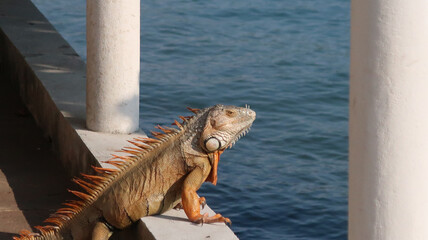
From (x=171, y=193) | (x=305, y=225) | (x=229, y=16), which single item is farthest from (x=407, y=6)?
(x=229, y=16)

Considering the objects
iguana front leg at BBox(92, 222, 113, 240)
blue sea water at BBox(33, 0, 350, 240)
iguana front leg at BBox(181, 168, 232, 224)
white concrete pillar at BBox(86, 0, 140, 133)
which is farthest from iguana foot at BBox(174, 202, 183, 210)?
blue sea water at BBox(33, 0, 350, 240)

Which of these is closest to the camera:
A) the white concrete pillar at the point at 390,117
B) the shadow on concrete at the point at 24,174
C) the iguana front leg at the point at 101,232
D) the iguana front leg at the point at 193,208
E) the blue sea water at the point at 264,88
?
the white concrete pillar at the point at 390,117

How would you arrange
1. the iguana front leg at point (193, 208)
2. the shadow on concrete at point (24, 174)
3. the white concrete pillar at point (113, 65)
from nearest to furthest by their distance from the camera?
the iguana front leg at point (193, 208) < the shadow on concrete at point (24, 174) < the white concrete pillar at point (113, 65)

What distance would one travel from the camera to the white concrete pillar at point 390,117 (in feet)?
10.4

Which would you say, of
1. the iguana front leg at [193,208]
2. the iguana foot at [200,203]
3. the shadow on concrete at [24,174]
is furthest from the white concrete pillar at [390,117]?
the shadow on concrete at [24,174]

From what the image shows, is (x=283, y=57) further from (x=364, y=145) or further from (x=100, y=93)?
(x=364, y=145)

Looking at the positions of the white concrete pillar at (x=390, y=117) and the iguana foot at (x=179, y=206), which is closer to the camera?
the white concrete pillar at (x=390, y=117)

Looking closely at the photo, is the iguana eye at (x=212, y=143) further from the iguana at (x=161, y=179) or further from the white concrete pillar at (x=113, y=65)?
the white concrete pillar at (x=113, y=65)

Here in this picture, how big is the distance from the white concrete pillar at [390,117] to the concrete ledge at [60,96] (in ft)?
6.20

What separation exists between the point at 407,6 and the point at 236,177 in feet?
23.5

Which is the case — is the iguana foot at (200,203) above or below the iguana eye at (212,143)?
below

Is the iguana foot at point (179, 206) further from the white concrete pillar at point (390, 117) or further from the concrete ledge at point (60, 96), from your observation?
the white concrete pillar at point (390, 117)

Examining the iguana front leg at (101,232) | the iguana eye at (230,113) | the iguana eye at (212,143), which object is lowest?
the iguana front leg at (101,232)

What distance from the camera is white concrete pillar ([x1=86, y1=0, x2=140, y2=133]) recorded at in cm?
676
